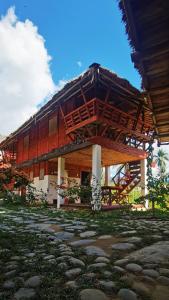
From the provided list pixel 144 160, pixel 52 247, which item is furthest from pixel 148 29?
pixel 144 160

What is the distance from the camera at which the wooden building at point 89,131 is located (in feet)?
35.6

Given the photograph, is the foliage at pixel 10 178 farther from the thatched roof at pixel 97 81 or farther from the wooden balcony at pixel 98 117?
the wooden balcony at pixel 98 117

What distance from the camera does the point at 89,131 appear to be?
11336 mm

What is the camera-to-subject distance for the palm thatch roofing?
3.11 metres

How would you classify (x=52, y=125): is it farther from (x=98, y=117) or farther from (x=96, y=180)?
(x=96, y=180)

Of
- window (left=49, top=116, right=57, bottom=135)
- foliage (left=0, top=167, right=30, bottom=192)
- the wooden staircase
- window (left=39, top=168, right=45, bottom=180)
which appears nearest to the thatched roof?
window (left=49, top=116, right=57, bottom=135)

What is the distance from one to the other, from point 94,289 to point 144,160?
12.2m

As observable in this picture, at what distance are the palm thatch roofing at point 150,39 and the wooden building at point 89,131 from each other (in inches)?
185

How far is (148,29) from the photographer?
3.39m

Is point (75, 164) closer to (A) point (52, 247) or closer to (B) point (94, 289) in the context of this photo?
(A) point (52, 247)

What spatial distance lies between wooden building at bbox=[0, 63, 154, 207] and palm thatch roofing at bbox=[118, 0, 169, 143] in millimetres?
4702

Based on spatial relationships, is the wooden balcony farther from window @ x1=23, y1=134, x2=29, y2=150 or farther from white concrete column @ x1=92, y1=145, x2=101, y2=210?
window @ x1=23, y1=134, x2=29, y2=150

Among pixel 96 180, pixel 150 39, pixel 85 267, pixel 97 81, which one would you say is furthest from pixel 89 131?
pixel 85 267


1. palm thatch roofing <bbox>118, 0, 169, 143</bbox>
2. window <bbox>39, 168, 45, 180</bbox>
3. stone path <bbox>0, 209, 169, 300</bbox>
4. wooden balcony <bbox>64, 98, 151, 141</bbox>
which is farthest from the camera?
window <bbox>39, 168, 45, 180</bbox>
